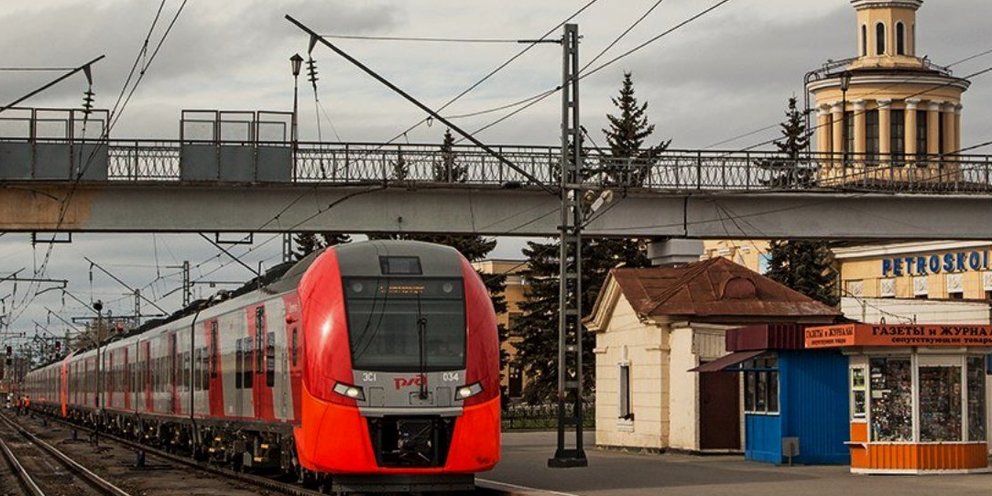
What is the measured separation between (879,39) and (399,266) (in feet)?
264

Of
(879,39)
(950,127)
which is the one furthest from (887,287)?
(879,39)

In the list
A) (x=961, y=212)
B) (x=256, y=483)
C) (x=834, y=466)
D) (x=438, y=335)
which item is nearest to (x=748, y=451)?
(x=834, y=466)

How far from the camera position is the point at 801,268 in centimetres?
8000

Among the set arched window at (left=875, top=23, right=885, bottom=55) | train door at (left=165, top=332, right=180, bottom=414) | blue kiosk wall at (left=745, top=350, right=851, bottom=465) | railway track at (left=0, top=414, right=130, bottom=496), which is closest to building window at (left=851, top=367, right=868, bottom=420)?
blue kiosk wall at (left=745, top=350, right=851, bottom=465)

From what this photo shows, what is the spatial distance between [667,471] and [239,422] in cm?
740

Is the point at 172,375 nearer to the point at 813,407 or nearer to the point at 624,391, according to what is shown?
the point at 624,391

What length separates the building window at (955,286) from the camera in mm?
81375

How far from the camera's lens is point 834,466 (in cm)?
3075

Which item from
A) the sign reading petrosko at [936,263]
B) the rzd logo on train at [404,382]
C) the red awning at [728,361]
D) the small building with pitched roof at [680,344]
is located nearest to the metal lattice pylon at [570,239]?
the red awning at [728,361]

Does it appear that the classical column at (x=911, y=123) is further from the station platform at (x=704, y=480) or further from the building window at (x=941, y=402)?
the building window at (x=941, y=402)

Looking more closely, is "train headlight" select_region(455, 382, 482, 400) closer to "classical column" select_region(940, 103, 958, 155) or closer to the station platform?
Answer: the station platform

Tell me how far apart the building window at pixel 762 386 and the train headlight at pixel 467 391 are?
31.3ft

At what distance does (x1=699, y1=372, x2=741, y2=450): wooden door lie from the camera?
35562 millimetres

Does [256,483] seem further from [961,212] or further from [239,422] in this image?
[961,212]
